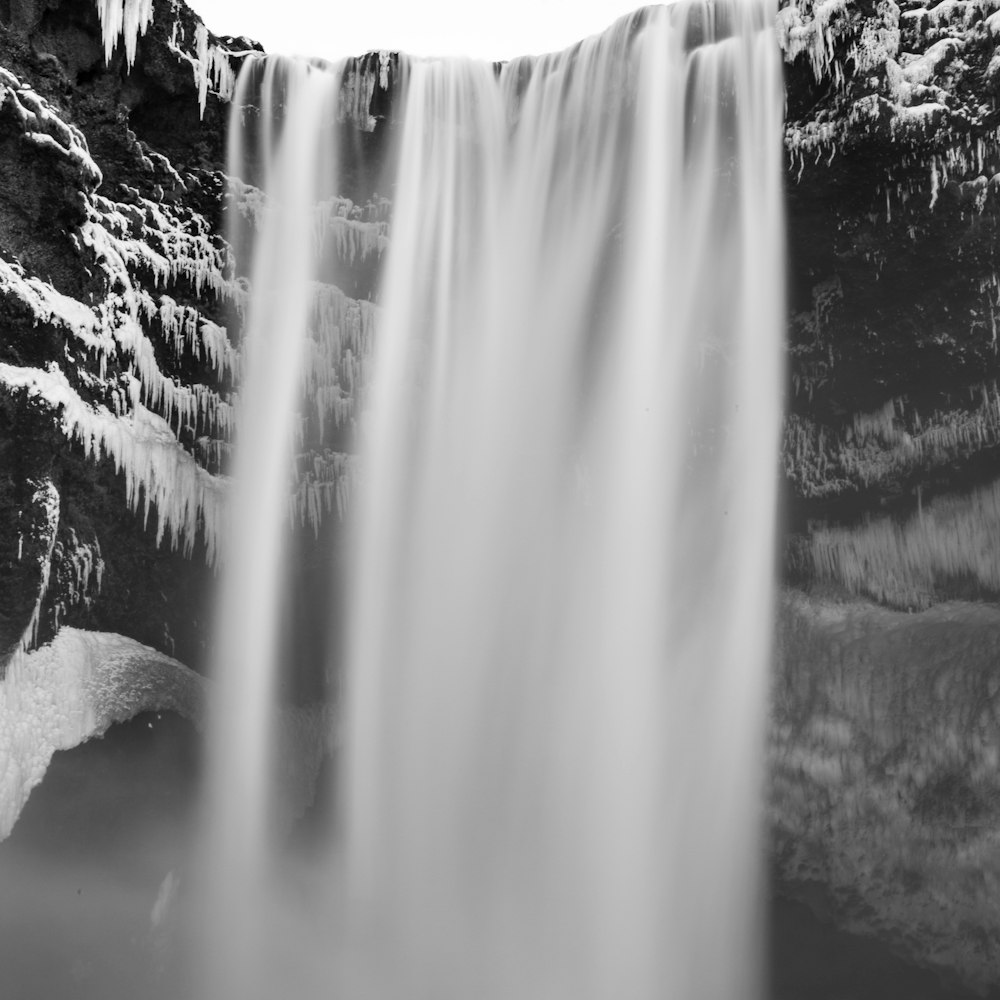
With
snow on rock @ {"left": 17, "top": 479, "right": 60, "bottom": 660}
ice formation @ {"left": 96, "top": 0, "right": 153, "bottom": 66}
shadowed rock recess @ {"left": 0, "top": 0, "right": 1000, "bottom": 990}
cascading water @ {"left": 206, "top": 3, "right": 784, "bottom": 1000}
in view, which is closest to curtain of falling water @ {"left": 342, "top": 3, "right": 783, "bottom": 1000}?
cascading water @ {"left": 206, "top": 3, "right": 784, "bottom": 1000}

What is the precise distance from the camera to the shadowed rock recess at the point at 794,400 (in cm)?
700

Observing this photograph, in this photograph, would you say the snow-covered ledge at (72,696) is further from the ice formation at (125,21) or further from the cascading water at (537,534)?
the ice formation at (125,21)

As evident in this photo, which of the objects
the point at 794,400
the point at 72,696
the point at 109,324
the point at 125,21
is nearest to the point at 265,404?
the point at 109,324

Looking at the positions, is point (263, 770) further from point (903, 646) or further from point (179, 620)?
point (903, 646)

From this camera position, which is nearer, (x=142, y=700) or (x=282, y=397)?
(x=142, y=700)

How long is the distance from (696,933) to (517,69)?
23.9 ft

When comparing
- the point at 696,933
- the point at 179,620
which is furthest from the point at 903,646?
the point at 179,620

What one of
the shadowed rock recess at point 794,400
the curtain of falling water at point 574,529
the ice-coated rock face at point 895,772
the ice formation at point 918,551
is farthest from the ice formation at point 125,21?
the ice-coated rock face at point 895,772

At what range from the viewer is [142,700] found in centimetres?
794

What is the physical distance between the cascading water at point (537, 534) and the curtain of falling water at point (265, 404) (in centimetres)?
3

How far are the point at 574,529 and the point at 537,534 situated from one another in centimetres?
34

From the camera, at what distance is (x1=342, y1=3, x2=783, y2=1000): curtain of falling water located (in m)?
7.59

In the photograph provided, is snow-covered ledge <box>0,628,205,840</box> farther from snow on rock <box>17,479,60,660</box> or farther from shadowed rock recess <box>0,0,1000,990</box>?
snow on rock <box>17,479,60,660</box>

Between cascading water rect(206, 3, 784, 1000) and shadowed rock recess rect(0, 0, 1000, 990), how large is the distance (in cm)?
27
